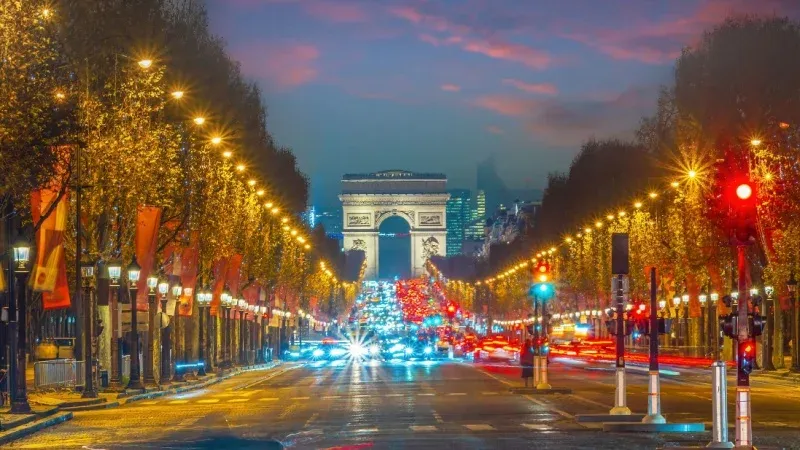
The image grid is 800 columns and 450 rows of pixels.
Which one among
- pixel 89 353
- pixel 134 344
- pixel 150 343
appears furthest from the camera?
pixel 150 343

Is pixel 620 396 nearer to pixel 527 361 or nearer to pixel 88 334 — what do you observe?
pixel 527 361

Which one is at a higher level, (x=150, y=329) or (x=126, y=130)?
(x=126, y=130)

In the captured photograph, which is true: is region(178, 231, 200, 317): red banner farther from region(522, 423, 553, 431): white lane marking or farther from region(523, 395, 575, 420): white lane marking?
region(522, 423, 553, 431): white lane marking

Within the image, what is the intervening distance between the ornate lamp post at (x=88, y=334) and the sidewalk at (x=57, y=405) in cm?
38

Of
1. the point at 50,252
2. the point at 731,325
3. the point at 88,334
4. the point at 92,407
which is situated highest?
the point at 50,252

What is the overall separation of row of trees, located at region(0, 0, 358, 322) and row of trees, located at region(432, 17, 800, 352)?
16.1 meters

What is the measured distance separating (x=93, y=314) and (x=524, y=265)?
Result: 363 feet

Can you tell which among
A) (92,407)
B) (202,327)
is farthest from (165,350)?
(92,407)

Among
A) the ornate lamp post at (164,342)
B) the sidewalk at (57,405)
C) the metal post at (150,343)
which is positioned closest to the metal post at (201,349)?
the ornate lamp post at (164,342)

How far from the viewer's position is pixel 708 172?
253 feet

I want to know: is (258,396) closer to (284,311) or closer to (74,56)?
(74,56)

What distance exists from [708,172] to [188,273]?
28482 millimetres

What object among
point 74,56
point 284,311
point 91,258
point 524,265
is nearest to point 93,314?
point 91,258

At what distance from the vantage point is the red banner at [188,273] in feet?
204
